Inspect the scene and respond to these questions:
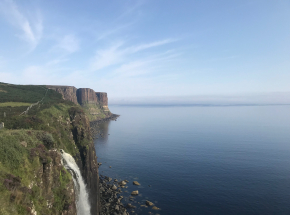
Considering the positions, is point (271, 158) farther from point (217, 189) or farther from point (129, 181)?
point (129, 181)

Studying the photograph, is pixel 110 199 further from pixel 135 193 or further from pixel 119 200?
pixel 135 193

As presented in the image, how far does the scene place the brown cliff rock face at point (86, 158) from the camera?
37.3 m

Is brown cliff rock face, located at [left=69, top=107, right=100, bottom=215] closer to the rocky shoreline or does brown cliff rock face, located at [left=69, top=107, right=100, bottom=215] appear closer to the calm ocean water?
the rocky shoreline

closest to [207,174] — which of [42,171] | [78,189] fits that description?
[78,189]

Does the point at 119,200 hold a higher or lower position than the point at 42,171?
lower

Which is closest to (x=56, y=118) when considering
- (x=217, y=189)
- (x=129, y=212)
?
(x=129, y=212)

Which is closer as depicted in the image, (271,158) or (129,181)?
(129,181)

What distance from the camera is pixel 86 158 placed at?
3984cm

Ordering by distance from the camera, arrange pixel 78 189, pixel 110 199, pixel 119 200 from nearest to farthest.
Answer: pixel 78 189 < pixel 119 200 < pixel 110 199

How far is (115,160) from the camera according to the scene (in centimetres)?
6950

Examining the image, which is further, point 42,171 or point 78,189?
point 78,189

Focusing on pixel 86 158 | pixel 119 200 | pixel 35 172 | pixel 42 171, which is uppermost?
pixel 35 172

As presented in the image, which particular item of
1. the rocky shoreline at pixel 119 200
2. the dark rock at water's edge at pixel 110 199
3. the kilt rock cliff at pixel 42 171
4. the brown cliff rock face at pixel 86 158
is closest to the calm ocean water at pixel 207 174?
the rocky shoreline at pixel 119 200

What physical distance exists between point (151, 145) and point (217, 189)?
4631cm
